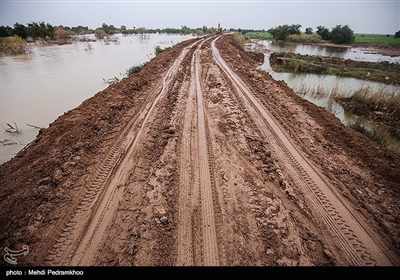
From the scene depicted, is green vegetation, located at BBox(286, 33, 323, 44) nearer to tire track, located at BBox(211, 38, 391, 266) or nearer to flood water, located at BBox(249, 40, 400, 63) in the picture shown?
flood water, located at BBox(249, 40, 400, 63)

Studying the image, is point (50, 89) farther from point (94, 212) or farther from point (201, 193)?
point (201, 193)

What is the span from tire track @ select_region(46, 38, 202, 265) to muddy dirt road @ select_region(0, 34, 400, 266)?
0.02 meters

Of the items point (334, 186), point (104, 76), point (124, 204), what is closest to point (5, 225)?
point (124, 204)

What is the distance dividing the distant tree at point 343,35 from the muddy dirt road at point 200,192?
166 ft

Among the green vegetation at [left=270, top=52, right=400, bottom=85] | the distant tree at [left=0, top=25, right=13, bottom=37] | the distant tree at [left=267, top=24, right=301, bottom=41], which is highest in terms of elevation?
the distant tree at [left=267, top=24, right=301, bottom=41]

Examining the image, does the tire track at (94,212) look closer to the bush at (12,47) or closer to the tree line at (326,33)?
the bush at (12,47)

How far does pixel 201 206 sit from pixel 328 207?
2259 mm

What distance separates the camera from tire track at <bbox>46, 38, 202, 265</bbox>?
235 cm

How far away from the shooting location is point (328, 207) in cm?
312

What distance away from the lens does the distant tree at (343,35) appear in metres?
40.4

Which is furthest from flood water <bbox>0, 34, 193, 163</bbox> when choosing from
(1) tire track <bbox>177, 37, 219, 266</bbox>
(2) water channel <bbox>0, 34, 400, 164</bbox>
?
(1) tire track <bbox>177, 37, 219, 266</bbox>

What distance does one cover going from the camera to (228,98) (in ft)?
23.5

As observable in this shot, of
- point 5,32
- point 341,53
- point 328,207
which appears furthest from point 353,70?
point 5,32

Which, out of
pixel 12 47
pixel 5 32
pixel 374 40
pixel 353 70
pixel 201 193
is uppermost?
pixel 374 40
